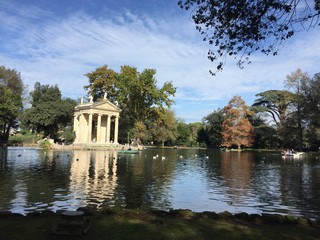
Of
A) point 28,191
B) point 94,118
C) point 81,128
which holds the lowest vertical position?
point 28,191

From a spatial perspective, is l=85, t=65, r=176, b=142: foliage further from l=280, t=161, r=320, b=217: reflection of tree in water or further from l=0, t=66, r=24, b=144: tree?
l=280, t=161, r=320, b=217: reflection of tree in water

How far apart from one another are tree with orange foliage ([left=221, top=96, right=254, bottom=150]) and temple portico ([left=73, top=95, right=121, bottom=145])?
29.2 meters

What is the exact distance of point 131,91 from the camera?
77.6 meters

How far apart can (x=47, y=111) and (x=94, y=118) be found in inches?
471

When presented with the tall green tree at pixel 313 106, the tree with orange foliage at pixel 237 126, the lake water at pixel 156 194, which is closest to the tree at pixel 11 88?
the lake water at pixel 156 194

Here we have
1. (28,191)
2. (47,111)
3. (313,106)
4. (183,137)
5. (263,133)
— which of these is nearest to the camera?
(28,191)

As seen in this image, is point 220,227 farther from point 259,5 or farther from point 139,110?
point 139,110

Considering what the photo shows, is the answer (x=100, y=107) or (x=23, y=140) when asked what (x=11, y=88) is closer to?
(x=23, y=140)

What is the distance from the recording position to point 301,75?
2943 inches

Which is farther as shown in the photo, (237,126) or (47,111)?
(237,126)

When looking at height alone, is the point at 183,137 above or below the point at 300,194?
above

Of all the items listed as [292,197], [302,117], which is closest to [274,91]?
[302,117]

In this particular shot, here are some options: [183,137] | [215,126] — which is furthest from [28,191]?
[183,137]

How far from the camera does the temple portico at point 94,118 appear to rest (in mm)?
73312
